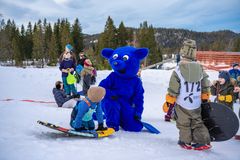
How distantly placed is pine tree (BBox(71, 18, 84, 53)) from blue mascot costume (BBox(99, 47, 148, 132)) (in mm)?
49568

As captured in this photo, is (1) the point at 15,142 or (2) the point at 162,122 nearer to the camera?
(1) the point at 15,142

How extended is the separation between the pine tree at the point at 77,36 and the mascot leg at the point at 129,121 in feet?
163

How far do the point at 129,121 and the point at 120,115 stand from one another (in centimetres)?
21

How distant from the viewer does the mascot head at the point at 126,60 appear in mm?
4859

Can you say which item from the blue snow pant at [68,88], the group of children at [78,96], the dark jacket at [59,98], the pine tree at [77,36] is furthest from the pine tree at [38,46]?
the dark jacket at [59,98]

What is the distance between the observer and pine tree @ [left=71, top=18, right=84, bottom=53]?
176 feet

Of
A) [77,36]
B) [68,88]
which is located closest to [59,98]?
[68,88]

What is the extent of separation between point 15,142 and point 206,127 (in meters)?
2.78

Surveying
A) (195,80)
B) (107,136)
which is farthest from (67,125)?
(195,80)

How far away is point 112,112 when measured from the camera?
4828 mm

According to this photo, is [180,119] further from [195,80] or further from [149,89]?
[149,89]

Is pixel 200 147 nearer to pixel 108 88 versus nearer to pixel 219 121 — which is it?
pixel 219 121

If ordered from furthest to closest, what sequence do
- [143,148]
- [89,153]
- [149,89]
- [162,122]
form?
[149,89] → [162,122] → [143,148] → [89,153]

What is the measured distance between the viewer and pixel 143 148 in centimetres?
369
